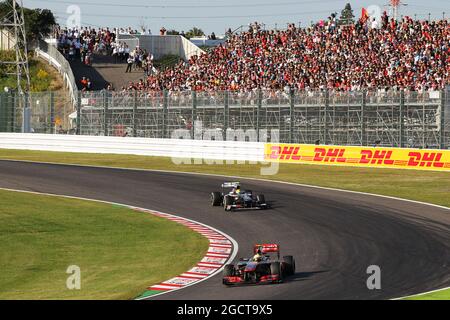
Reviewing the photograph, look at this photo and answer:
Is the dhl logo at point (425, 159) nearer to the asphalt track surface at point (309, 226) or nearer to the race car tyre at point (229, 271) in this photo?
the asphalt track surface at point (309, 226)

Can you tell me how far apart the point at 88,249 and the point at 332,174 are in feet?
55.0

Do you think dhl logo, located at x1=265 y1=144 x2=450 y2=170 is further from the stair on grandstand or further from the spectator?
the spectator

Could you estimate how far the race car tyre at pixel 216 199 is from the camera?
2592 cm

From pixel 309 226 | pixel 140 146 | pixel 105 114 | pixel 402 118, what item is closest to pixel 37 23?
pixel 105 114

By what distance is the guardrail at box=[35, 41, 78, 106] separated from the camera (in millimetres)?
56656

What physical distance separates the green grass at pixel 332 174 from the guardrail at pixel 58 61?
9.89 meters

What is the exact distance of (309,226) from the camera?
2214 cm

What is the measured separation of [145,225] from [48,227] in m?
2.41

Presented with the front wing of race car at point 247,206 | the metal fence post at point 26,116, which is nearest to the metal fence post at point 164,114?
the metal fence post at point 26,116

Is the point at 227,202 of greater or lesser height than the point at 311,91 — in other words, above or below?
below

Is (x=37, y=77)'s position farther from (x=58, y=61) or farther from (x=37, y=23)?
(x=37, y=23)

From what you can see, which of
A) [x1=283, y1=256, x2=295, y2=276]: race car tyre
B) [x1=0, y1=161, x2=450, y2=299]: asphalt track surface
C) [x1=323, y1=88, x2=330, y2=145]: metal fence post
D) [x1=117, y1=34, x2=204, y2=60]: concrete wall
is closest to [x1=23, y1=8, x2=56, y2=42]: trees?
[x1=117, y1=34, x2=204, y2=60]: concrete wall
